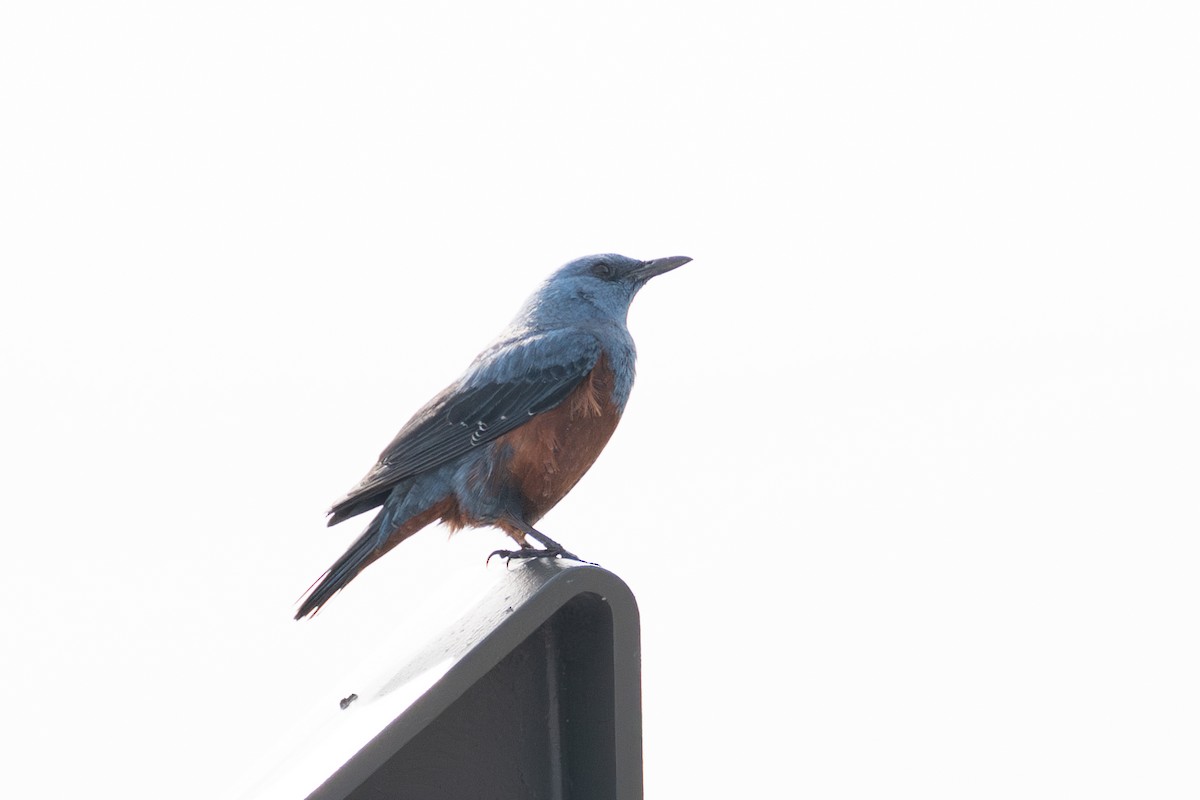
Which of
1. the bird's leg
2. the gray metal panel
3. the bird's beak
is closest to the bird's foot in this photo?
the bird's leg

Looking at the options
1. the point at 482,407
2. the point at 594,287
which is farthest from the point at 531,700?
the point at 594,287

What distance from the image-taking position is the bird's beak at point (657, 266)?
583 centimetres

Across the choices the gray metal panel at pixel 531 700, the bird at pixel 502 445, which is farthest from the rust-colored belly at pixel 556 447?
→ the gray metal panel at pixel 531 700

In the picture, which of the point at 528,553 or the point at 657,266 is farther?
the point at 657,266

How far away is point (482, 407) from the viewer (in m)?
4.94

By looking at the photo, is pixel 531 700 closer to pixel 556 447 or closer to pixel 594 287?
pixel 556 447

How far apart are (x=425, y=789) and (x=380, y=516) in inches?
80.3

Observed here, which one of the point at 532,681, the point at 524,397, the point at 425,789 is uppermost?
the point at 524,397

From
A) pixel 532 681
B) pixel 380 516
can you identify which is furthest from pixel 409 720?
pixel 380 516

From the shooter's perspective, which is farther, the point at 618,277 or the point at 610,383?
the point at 618,277

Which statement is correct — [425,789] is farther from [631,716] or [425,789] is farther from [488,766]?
[631,716]

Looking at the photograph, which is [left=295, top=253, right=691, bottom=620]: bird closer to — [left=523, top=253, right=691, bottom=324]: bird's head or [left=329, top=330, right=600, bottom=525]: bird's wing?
[left=329, top=330, right=600, bottom=525]: bird's wing

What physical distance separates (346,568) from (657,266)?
6.85 ft

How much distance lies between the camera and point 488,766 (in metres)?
2.84
